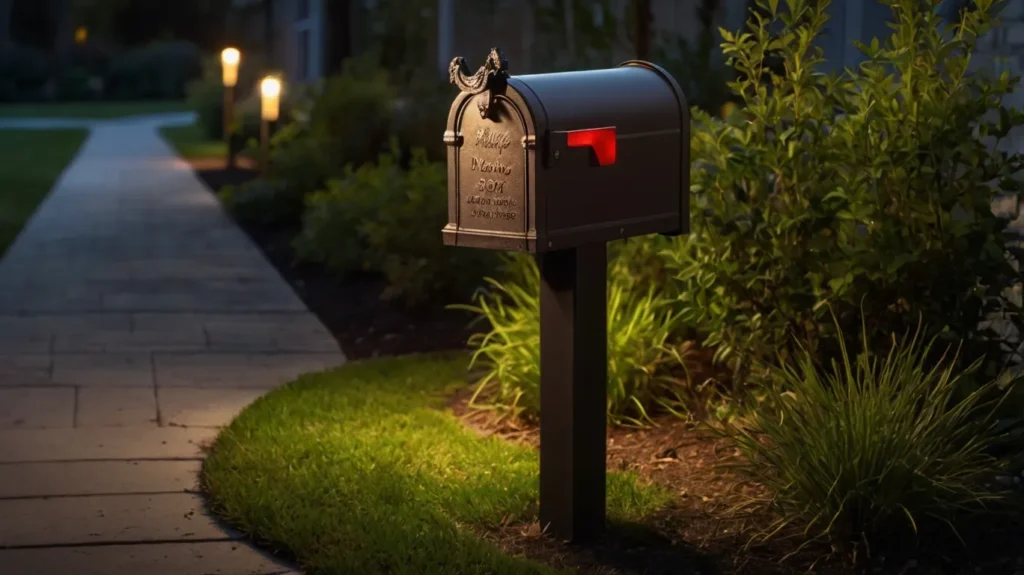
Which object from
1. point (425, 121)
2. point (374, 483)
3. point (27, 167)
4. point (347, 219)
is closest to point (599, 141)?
point (374, 483)

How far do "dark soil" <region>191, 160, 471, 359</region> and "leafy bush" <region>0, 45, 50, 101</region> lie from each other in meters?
39.9

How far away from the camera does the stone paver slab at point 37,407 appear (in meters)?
6.57

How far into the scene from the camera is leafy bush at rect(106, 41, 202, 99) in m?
50.8

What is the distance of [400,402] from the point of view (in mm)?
6875

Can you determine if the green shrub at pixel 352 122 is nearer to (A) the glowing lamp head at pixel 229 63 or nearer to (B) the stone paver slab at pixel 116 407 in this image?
(B) the stone paver slab at pixel 116 407

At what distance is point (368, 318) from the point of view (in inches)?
366

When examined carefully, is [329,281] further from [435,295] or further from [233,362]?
[233,362]

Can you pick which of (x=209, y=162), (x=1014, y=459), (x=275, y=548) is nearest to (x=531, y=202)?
(x=275, y=548)

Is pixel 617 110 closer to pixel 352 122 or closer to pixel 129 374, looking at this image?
pixel 129 374

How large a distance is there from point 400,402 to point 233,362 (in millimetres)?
1499

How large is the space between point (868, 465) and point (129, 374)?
14.2 feet

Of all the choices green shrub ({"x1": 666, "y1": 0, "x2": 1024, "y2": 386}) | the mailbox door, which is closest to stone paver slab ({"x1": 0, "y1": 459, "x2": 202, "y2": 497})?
the mailbox door

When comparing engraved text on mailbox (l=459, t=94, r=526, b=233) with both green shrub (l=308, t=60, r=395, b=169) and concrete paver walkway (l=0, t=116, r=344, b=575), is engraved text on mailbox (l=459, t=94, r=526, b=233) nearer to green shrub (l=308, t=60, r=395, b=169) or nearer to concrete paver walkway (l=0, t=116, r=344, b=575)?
concrete paver walkway (l=0, t=116, r=344, b=575)

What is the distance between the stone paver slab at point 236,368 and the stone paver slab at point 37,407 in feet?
1.75
